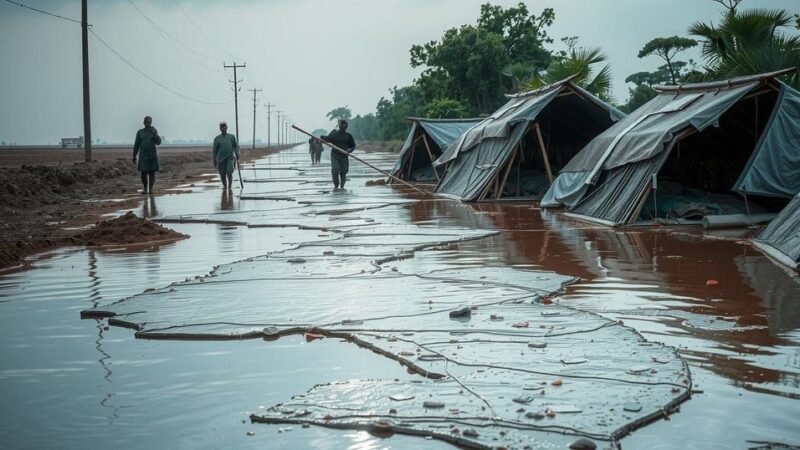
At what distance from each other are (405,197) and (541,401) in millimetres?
16582

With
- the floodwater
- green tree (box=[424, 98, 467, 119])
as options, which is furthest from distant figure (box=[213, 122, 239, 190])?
green tree (box=[424, 98, 467, 119])

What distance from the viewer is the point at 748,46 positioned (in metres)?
19.5

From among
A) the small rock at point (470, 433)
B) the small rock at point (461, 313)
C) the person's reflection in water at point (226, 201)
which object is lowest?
the small rock at point (470, 433)

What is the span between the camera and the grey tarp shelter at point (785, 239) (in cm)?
889

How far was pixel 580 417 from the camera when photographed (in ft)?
13.6

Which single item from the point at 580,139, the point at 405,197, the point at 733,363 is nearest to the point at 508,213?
the point at 405,197

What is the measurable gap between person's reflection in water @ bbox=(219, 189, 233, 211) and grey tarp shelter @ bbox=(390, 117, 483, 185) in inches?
268

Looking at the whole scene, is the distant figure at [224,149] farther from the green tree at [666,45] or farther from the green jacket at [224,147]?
the green tree at [666,45]

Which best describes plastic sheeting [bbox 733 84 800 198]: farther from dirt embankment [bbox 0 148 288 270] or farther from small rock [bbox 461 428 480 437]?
small rock [bbox 461 428 480 437]

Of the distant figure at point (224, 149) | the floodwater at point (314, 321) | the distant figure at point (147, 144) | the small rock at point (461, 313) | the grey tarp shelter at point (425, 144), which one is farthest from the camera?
the grey tarp shelter at point (425, 144)

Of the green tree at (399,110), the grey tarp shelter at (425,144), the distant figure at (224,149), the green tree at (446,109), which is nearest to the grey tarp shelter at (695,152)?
the distant figure at (224,149)

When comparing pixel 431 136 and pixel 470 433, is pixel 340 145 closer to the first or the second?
pixel 431 136

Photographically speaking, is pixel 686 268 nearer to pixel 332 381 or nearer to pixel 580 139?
pixel 332 381

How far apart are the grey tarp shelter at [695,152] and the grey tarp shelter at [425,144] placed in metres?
10.1
